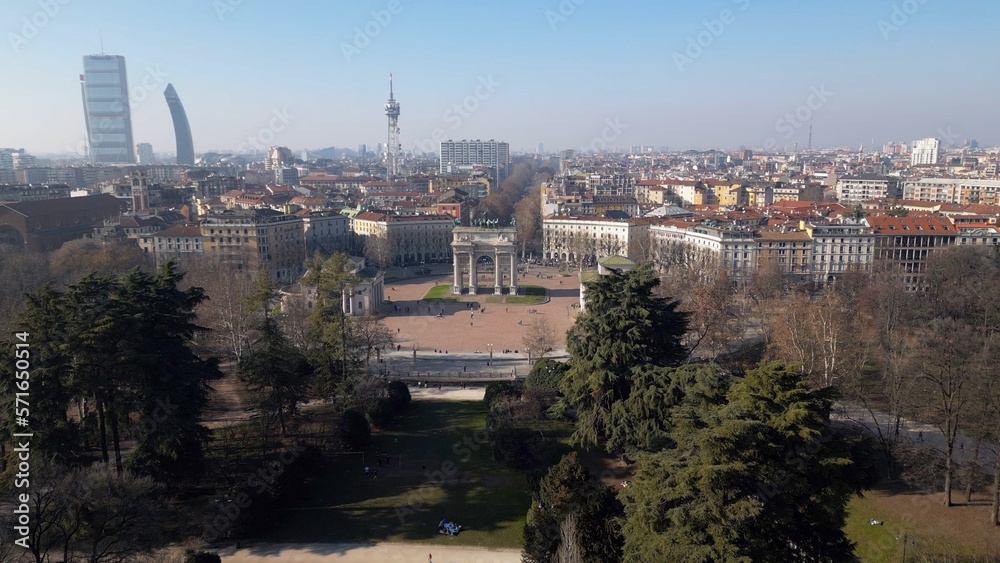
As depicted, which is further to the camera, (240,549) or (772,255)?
(772,255)

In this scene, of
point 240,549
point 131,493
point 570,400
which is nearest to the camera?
point 131,493

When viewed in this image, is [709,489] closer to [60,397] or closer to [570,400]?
[570,400]

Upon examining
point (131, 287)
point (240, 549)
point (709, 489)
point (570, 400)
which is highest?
point (131, 287)

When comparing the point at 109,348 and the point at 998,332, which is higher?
the point at 109,348

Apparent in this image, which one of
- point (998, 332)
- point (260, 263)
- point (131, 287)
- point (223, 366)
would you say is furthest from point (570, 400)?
point (260, 263)

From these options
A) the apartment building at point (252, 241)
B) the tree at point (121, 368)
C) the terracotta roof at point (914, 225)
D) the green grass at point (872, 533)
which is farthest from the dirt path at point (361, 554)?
the terracotta roof at point (914, 225)

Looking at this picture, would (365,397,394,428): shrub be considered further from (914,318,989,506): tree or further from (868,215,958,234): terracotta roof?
(868,215,958,234): terracotta roof

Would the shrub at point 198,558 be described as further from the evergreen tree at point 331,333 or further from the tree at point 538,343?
the tree at point 538,343

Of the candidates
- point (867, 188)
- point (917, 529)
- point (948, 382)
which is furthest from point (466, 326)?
point (867, 188)
